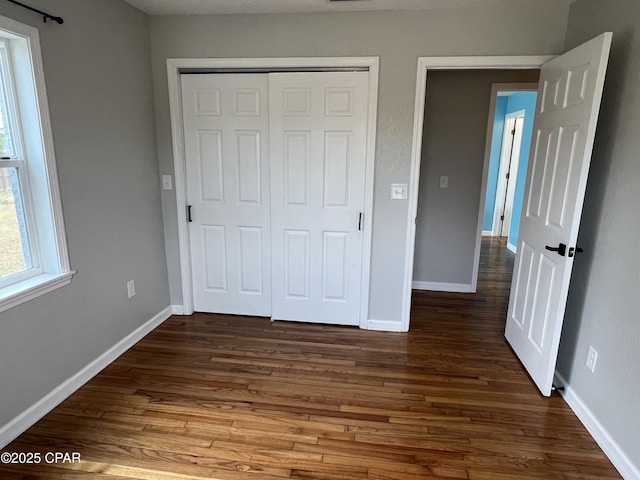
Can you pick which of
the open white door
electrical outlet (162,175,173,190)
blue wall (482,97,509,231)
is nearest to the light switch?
the open white door

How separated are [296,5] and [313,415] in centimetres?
255

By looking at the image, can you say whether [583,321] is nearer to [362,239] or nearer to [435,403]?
[435,403]

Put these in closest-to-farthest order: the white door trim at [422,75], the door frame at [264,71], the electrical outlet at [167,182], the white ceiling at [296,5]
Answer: the white ceiling at [296,5]
the white door trim at [422,75]
the door frame at [264,71]
the electrical outlet at [167,182]

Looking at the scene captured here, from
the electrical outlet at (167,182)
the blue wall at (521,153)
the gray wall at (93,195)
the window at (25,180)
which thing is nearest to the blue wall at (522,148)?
the blue wall at (521,153)

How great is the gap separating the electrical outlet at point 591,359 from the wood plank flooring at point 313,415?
0.30 m

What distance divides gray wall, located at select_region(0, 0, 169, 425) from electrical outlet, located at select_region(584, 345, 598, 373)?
2.91 m

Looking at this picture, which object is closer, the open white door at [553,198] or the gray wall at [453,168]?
the open white door at [553,198]

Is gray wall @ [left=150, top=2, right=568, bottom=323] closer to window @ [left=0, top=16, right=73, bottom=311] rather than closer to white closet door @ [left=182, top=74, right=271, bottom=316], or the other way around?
white closet door @ [left=182, top=74, right=271, bottom=316]

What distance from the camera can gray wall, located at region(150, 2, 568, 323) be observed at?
8.27ft

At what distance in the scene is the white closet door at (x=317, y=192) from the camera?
2779 mm

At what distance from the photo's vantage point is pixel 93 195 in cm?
235

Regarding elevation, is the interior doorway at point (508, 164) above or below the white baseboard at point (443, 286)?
above

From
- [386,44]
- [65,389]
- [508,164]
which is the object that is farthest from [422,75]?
[508,164]

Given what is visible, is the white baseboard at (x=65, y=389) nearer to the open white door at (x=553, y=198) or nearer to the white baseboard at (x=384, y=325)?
the white baseboard at (x=384, y=325)
